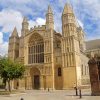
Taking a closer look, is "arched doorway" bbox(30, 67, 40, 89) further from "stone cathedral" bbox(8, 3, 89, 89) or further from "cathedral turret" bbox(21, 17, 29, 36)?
"cathedral turret" bbox(21, 17, 29, 36)

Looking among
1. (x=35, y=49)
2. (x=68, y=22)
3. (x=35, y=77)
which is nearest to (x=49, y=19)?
(x=68, y=22)

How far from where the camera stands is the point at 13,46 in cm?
6341

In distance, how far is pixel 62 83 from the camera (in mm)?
51344

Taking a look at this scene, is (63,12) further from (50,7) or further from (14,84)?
(14,84)

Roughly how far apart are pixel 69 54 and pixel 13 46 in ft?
69.0

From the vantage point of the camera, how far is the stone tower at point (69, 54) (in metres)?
49.3

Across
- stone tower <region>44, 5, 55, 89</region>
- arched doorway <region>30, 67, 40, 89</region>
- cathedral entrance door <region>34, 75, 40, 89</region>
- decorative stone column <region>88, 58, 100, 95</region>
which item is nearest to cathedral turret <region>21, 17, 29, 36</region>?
stone tower <region>44, 5, 55, 89</region>

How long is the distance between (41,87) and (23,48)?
1367 cm

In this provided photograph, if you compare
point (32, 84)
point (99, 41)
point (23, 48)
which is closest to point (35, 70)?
point (32, 84)

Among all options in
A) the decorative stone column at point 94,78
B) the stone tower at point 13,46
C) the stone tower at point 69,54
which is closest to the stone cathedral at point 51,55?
the stone tower at point 69,54

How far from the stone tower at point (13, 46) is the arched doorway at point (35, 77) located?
31.0ft

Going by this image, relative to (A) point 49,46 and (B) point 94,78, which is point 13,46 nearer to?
(A) point 49,46

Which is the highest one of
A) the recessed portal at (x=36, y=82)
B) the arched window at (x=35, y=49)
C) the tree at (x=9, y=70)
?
the arched window at (x=35, y=49)

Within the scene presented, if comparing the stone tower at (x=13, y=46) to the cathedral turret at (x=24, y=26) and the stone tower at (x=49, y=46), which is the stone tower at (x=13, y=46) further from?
the stone tower at (x=49, y=46)
